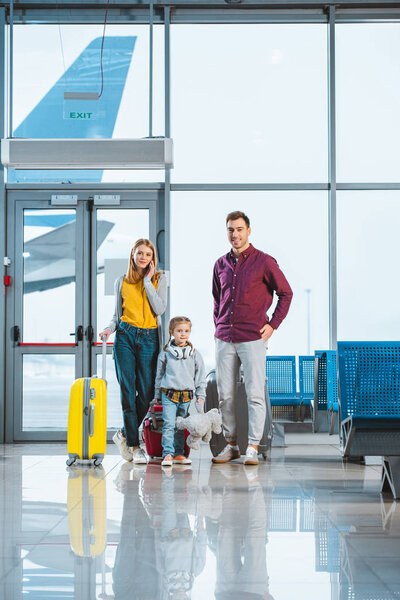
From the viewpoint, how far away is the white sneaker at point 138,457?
5.24m

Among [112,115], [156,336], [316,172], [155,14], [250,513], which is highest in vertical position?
[155,14]

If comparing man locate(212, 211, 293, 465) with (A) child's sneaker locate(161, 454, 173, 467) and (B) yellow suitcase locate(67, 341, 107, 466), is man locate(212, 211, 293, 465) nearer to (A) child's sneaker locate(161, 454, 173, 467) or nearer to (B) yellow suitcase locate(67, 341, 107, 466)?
(A) child's sneaker locate(161, 454, 173, 467)

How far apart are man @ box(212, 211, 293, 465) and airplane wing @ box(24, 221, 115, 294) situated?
95.7 inches

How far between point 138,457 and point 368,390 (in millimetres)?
1969

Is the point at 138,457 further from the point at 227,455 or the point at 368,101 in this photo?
the point at 368,101

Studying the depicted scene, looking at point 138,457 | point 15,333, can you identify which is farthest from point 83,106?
point 138,457

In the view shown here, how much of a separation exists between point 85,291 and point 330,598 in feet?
18.8

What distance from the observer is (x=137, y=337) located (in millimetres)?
5379

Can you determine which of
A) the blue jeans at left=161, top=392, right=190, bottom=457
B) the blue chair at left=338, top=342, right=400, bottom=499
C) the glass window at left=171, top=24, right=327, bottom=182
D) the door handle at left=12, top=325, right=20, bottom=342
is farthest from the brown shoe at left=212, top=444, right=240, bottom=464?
the glass window at left=171, top=24, right=327, bottom=182

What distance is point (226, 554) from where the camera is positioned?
249 centimetres

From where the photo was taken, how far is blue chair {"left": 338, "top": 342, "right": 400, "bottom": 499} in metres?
3.72

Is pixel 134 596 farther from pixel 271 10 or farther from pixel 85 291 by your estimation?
pixel 271 10

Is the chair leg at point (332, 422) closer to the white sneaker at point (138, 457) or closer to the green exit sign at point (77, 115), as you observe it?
the white sneaker at point (138, 457)

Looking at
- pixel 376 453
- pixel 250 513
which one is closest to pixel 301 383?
pixel 376 453
